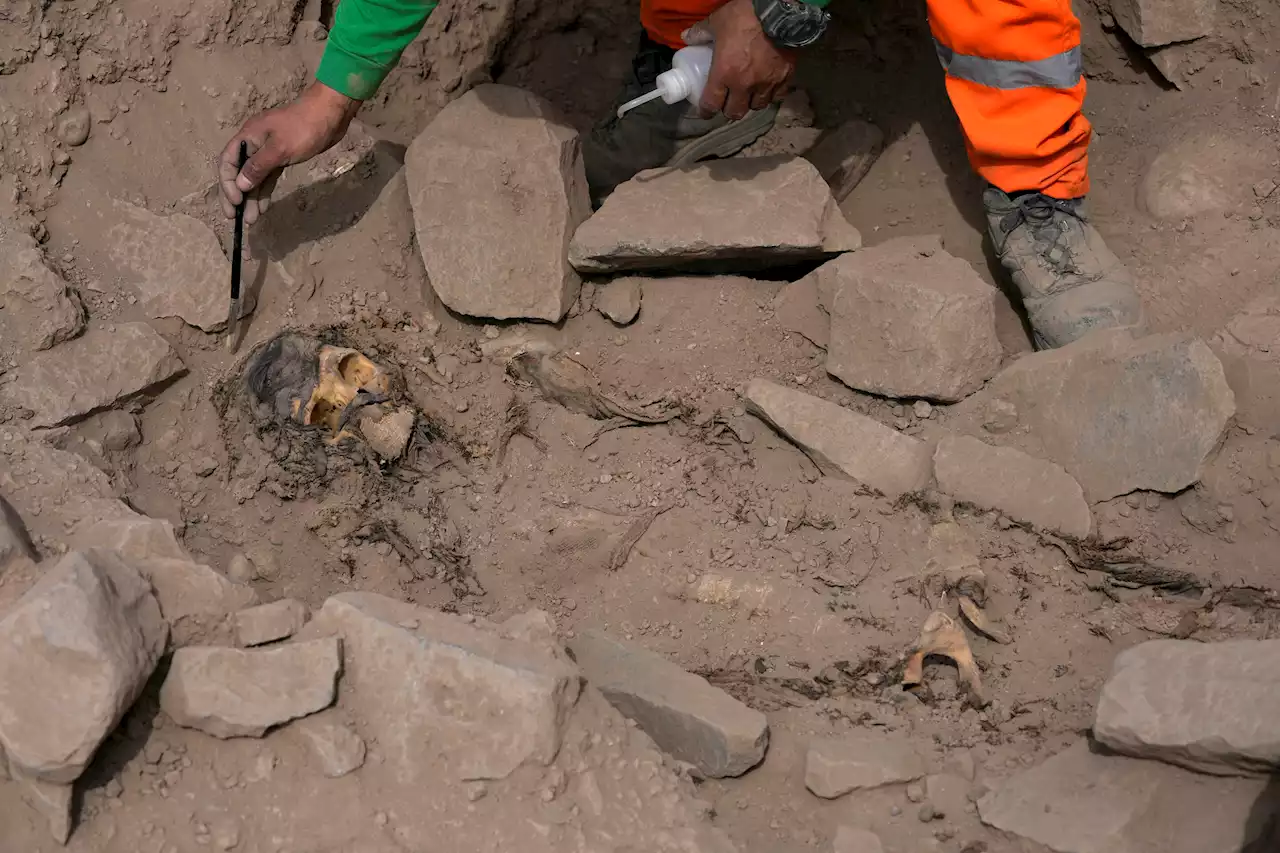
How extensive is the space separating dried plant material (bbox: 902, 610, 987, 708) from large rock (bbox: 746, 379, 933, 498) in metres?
0.36

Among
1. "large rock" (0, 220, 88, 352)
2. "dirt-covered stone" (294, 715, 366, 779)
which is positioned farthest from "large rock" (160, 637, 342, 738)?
"large rock" (0, 220, 88, 352)

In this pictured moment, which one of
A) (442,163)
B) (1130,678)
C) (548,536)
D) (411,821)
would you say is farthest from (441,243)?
(1130,678)

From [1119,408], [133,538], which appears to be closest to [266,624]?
[133,538]

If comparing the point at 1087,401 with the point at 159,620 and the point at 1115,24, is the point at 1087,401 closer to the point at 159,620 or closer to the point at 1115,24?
the point at 1115,24

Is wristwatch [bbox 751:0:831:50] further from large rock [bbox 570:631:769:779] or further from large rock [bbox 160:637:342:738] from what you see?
large rock [bbox 160:637:342:738]

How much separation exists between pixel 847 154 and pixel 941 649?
1573 millimetres

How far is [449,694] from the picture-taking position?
1.70m

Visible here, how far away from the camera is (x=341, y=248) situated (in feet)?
9.17

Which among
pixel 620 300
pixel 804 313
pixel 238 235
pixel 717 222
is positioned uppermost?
pixel 238 235

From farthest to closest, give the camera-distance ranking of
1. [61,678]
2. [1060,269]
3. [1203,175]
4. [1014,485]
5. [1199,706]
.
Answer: [1203,175] < [1060,269] < [1014,485] < [1199,706] < [61,678]

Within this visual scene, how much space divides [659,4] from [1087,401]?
4.96 ft

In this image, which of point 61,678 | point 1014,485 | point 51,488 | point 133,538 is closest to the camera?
point 61,678

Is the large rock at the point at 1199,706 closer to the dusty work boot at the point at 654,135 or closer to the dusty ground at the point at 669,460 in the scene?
the dusty ground at the point at 669,460

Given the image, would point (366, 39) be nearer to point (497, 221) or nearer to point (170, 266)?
point (497, 221)
